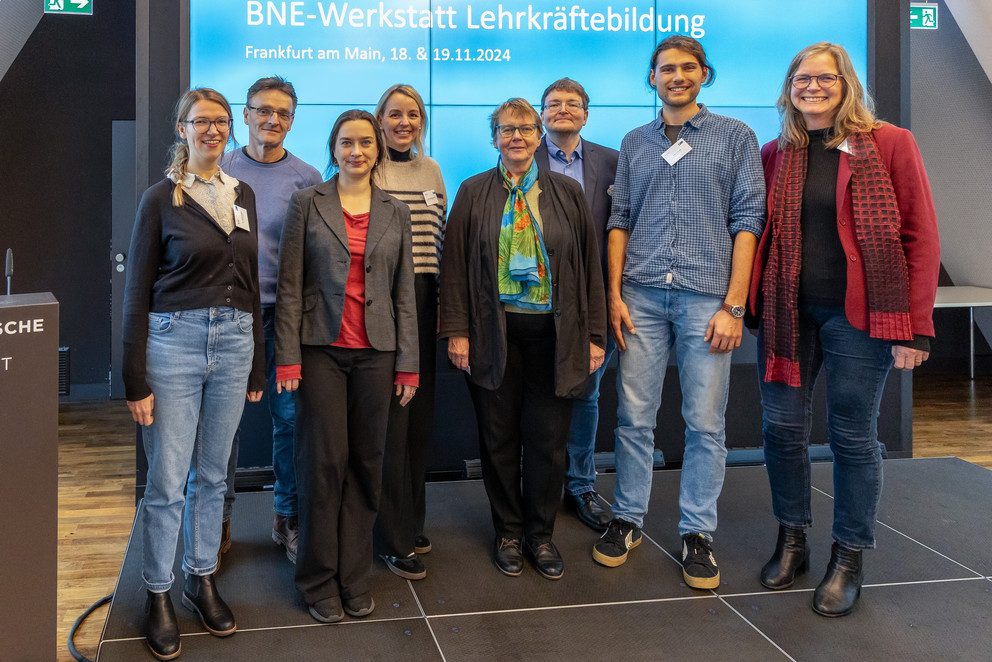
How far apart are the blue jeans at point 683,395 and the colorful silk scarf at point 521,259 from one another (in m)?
0.41

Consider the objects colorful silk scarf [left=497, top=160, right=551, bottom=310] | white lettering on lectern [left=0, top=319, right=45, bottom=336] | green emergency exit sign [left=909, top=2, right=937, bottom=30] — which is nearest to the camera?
white lettering on lectern [left=0, top=319, right=45, bottom=336]

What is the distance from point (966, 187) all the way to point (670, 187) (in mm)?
5295

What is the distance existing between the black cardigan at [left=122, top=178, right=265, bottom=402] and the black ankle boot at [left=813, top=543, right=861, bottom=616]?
2.05 meters

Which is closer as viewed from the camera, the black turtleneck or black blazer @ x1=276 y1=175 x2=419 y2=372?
black blazer @ x1=276 y1=175 x2=419 y2=372

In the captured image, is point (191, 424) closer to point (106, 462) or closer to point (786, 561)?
point (786, 561)

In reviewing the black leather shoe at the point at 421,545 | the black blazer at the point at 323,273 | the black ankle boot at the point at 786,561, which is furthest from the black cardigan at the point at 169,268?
the black ankle boot at the point at 786,561

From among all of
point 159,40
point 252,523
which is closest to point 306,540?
point 252,523

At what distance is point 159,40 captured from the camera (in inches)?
149

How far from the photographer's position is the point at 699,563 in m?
2.77

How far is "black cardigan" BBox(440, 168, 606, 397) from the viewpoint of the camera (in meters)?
2.66

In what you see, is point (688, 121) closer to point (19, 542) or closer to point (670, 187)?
point (670, 187)

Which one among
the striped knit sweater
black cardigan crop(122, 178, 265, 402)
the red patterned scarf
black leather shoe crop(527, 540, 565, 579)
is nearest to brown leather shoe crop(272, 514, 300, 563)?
black leather shoe crop(527, 540, 565, 579)

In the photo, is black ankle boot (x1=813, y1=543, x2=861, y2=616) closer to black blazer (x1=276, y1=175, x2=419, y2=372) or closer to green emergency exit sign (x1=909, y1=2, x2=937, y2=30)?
black blazer (x1=276, y1=175, x2=419, y2=372)

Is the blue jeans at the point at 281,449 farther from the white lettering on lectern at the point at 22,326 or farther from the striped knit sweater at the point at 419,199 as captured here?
the white lettering on lectern at the point at 22,326
